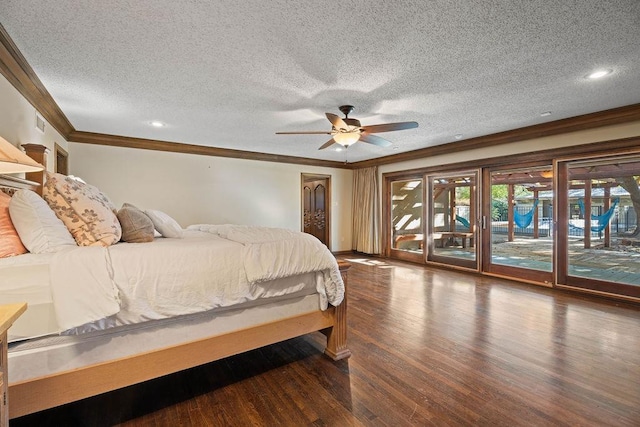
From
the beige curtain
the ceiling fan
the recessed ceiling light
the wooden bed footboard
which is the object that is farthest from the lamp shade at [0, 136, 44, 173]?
the beige curtain

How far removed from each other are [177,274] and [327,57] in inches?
74.8

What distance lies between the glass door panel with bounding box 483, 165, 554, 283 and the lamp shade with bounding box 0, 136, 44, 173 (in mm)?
5456

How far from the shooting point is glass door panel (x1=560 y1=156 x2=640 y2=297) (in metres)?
3.54

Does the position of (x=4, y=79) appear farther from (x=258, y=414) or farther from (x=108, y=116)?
(x=258, y=414)

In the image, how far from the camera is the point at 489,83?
2.69 metres

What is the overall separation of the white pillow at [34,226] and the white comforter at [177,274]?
0.52 feet

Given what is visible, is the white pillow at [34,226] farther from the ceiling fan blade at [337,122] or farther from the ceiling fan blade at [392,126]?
the ceiling fan blade at [392,126]

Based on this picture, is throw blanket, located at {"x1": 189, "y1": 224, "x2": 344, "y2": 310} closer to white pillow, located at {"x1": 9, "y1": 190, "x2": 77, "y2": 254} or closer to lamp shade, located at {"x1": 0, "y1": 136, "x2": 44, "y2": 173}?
white pillow, located at {"x1": 9, "y1": 190, "x2": 77, "y2": 254}

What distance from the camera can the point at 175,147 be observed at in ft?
16.6

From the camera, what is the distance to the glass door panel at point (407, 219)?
6.12 meters

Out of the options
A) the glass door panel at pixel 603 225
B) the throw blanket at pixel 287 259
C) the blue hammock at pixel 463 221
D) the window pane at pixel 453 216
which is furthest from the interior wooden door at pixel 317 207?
the throw blanket at pixel 287 259

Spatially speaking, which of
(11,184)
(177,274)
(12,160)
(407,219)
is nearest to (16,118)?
(11,184)

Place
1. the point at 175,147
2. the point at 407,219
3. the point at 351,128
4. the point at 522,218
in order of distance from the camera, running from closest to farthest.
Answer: the point at 351,128
the point at 522,218
the point at 175,147
the point at 407,219

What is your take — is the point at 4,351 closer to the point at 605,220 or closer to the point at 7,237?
the point at 7,237
